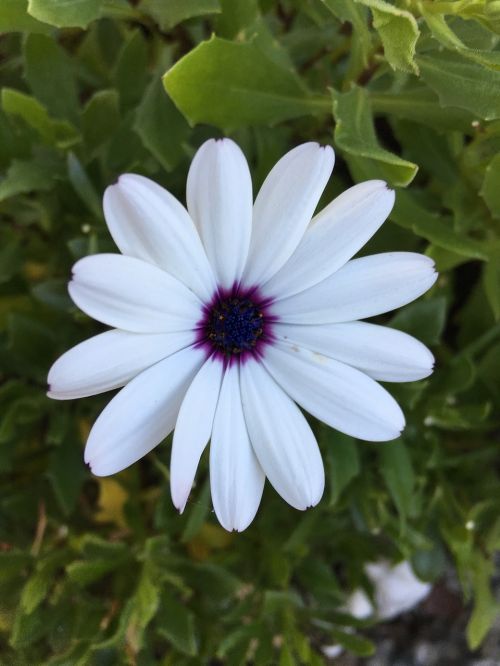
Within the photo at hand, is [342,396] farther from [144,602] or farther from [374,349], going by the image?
[144,602]

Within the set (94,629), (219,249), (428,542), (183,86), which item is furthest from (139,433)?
(428,542)

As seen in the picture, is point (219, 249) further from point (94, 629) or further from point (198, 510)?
point (94, 629)

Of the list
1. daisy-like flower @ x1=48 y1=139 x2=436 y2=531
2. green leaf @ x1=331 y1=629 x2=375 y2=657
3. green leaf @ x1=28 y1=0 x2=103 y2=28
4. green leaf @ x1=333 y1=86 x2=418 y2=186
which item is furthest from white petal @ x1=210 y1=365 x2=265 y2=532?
green leaf @ x1=331 y1=629 x2=375 y2=657

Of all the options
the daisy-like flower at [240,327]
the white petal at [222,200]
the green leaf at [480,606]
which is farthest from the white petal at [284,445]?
the green leaf at [480,606]

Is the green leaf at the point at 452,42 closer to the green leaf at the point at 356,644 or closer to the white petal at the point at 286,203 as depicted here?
the white petal at the point at 286,203

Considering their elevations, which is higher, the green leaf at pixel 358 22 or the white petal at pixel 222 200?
the green leaf at pixel 358 22

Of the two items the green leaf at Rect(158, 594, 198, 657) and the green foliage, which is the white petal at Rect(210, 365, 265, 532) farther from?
the green leaf at Rect(158, 594, 198, 657)
